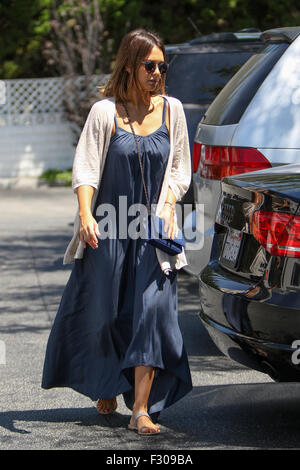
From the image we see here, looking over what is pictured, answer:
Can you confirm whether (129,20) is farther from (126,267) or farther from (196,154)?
(126,267)

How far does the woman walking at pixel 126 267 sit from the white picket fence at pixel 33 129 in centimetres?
1203

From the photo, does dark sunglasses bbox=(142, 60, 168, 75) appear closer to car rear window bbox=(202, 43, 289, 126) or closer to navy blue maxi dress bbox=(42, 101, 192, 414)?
navy blue maxi dress bbox=(42, 101, 192, 414)

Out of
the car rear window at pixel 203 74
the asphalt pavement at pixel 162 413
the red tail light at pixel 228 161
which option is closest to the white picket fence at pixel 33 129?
the car rear window at pixel 203 74

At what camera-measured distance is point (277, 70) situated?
17.8ft

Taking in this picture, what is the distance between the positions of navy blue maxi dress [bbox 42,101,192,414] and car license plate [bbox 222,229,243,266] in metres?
0.29

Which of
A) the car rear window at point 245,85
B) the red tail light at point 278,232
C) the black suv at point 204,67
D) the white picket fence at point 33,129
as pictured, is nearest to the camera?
the red tail light at point 278,232

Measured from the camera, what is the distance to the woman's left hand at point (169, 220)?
4441 mm

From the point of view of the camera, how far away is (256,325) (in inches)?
160

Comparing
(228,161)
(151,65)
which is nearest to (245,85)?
(228,161)

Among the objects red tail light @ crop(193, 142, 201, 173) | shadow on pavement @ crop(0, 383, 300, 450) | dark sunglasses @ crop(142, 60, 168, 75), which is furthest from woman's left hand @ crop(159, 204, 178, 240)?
red tail light @ crop(193, 142, 201, 173)

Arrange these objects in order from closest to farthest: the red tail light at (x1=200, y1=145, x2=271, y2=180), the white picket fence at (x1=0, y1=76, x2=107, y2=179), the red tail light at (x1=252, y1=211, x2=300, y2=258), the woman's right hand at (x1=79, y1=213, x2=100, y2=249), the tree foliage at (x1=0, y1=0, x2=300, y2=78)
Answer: the red tail light at (x1=252, y1=211, x2=300, y2=258) < the woman's right hand at (x1=79, y1=213, x2=100, y2=249) < the red tail light at (x1=200, y1=145, x2=271, y2=180) < the white picket fence at (x1=0, y1=76, x2=107, y2=179) < the tree foliage at (x1=0, y1=0, x2=300, y2=78)

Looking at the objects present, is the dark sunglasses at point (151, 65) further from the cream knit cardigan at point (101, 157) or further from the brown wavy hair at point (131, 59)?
the cream knit cardigan at point (101, 157)

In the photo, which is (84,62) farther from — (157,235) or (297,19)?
(157,235)

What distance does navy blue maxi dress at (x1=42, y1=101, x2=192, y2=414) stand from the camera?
4.42 metres
